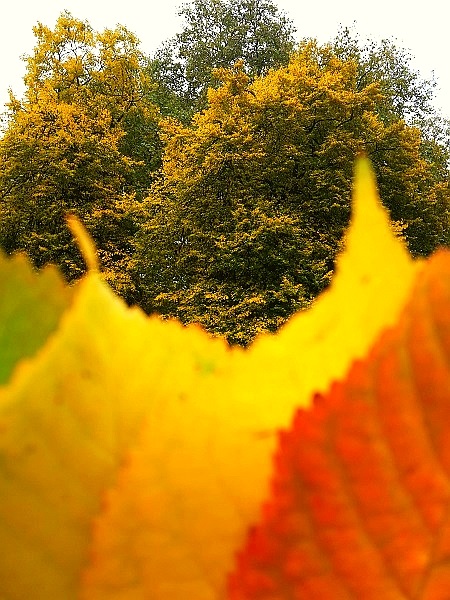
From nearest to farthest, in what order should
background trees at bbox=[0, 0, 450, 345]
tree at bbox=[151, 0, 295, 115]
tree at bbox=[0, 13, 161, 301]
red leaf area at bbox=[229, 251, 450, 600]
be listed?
red leaf area at bbox=[229, 251, 450, 600] → background trees at bbox=[0, 0, 450, 345] → tree at bbox=[0, 13, 161, 301] → tree at bbox=[151, 0, 295, 115]

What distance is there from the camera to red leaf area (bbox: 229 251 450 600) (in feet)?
0.33

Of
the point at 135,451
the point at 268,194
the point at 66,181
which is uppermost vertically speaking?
the point at 268,194

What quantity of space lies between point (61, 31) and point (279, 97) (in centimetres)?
429

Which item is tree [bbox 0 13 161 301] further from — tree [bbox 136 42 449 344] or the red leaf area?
the red leaf area

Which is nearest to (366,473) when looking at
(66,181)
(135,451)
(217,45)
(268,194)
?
(135,451)

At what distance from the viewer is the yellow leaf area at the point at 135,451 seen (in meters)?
0.10

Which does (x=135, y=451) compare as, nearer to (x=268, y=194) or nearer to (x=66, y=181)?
(x=268, y=194)

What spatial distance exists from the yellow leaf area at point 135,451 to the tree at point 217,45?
1089 centimetres

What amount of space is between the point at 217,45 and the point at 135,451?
1158cm

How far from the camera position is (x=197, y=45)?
11227mm

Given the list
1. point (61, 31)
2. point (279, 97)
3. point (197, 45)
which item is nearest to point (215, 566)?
point (279, 97)

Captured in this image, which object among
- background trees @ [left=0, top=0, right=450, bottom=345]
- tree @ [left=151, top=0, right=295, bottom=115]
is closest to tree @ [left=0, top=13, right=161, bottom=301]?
background trees @ [left=0, top=0, right=450, bottom=345]

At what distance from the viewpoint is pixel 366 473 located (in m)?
0.10

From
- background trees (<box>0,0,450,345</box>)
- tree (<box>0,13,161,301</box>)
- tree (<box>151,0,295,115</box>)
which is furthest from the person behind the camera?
tree (<box>151,0,295,115</box>)
